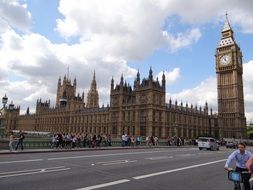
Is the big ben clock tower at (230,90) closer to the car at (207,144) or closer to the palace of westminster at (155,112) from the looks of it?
the palace of westminster at (155,112)

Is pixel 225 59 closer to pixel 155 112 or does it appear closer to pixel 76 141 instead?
pixel 155 112

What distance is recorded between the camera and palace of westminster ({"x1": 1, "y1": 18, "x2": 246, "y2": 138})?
77750 millimetres

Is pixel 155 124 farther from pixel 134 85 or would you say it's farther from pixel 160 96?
pixel 134 85

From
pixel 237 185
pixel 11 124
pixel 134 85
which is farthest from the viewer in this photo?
pixel 11 124

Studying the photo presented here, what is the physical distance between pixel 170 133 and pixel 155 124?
7.42m

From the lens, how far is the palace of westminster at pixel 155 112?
77.8 m

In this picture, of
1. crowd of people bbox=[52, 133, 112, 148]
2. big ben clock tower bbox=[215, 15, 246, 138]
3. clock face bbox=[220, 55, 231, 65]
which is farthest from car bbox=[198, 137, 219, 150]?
clock face bbox=[220, 55, 231, 65]

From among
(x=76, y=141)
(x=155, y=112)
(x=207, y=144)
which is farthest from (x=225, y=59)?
(x=76, y=141)

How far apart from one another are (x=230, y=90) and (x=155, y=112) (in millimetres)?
41049

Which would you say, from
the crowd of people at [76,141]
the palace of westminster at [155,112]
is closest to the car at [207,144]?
the crowd of people at [76,141]

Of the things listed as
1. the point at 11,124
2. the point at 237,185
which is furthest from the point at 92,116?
the point at 237,185

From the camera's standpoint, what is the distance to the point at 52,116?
133 m

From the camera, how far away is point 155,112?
251 feet

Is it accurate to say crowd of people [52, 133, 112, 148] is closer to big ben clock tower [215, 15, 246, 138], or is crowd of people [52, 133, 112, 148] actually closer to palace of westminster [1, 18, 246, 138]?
palace of westminster [1, 18, 246, 138]
